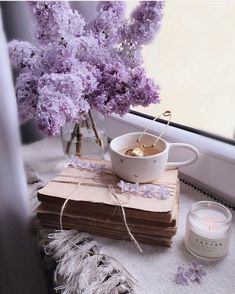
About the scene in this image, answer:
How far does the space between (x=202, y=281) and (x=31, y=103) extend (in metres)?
0.34

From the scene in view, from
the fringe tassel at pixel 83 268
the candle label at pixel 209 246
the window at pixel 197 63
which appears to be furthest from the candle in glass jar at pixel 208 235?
the window at pixel 197 63

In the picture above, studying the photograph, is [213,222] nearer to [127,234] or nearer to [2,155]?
[127,234]

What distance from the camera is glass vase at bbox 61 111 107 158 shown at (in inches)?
25.2

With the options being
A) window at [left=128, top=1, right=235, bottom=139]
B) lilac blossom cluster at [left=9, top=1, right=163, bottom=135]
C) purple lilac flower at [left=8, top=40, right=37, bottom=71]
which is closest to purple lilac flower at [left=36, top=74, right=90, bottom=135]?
lilac blossom cluster at [left=9, top=1, right=163, bottom=135]

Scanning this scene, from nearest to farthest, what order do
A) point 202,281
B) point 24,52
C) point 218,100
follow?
1. point 202,281
2. point 24,52
3. point 218,100

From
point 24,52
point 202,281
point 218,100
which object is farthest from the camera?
point 218,100

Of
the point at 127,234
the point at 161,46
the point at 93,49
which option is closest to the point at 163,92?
the point at 161,46

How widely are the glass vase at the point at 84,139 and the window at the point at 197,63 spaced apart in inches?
6.9

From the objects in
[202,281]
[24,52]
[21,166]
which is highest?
[24,52]

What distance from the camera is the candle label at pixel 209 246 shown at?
44cm

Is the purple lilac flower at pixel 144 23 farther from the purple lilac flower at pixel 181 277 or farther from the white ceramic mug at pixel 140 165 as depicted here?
the purple lilac flower at pixel 181 277

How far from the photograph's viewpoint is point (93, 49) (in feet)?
1.69

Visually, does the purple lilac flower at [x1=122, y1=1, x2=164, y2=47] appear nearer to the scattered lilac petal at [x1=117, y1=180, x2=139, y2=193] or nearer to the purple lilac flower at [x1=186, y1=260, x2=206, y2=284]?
the scattered lilac petal at [x1=117, y1=180, x2=139, y2=193]

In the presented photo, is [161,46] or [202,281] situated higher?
[161,46]
